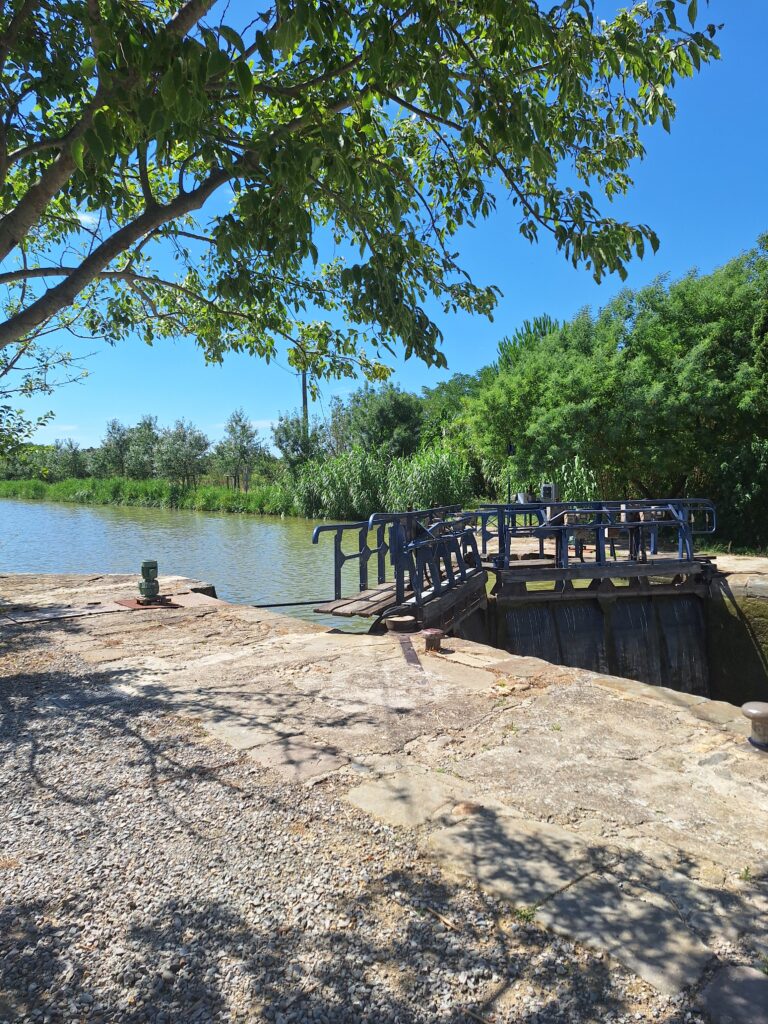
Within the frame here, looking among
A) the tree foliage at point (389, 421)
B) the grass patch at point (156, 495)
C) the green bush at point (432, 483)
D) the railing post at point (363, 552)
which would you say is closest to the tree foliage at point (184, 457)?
the grass patch at point (156, 495)

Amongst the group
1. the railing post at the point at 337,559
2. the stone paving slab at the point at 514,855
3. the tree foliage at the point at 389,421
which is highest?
the tree foliage at the point at 389,421

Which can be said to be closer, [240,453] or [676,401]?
[676,401]

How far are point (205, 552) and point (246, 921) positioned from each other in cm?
1973

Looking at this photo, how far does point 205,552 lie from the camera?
21516 mm

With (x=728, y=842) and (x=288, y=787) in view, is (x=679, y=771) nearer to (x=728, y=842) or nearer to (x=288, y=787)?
(x=728, y=842)

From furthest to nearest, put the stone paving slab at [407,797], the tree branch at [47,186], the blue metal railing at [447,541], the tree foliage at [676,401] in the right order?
the tree foliage at [676,401] < the blue metal railing at [447,541] < the tree branch at [47,186] < the stone paving slab at [407,797]

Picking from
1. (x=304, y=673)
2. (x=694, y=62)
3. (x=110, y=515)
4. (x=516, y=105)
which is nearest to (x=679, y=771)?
(x=304, y=673)

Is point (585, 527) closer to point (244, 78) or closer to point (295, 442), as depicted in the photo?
point (244, 78)

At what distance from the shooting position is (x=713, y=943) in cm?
231

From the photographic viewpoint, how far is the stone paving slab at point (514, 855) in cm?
262

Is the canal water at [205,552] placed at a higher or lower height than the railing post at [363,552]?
lower

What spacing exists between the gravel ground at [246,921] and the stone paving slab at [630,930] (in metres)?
0.07

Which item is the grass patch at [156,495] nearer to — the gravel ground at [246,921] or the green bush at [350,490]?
the green bush at [350,490]

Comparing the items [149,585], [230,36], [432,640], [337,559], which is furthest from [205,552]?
[230,36]
